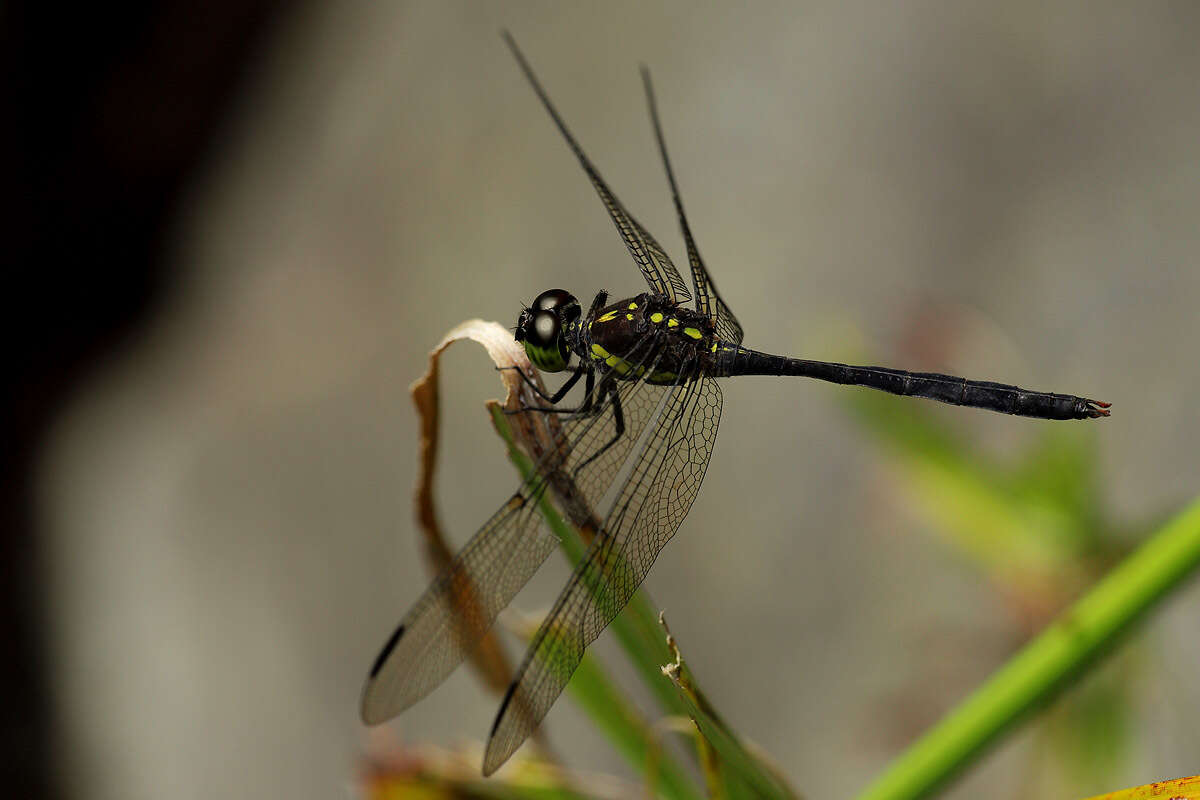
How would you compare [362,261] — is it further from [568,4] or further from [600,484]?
[600,484]

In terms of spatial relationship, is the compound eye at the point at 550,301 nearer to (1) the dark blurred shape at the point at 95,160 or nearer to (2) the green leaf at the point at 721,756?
(2) the green leaf at the point at 721,756

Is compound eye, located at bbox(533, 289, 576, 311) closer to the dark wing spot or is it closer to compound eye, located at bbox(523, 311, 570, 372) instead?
compound eye, located at bbox(523, 311, 570, 372)

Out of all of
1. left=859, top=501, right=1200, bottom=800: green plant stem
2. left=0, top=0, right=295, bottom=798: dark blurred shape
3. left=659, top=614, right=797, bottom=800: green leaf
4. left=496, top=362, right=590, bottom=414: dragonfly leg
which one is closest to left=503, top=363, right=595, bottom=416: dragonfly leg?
left=496, top=362, right=590, bottom=414: dragonfly leg

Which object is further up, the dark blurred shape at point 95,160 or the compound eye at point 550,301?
the dark blurred shape at point 95,160

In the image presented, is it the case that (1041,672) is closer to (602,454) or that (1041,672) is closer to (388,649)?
(602,454)

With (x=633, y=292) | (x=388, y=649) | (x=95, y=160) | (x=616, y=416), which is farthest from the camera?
(x=95, y=160)

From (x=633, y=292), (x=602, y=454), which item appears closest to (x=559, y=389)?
(x=602, y=454)

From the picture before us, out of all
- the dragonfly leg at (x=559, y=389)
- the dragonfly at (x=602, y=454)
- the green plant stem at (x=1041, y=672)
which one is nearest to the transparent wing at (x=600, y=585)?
the dragonfly at (x=602, y=454)

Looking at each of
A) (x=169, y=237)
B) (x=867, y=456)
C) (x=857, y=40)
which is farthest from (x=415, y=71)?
(x=867, y=456)
